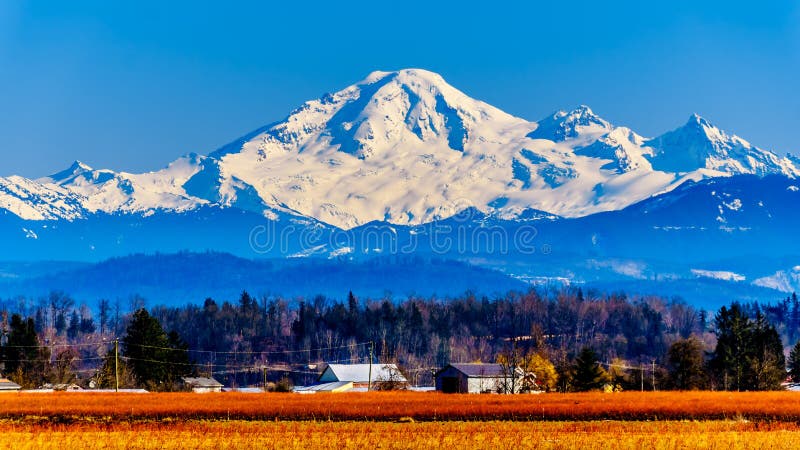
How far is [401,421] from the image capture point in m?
73.7

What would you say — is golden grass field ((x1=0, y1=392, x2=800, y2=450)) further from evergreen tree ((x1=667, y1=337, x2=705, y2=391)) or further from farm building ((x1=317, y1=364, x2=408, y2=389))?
farm building ((x1=317, y1=364, x2=408, y2=389))

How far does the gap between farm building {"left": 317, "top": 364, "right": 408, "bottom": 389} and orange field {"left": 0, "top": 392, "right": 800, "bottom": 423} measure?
6076 centimetres

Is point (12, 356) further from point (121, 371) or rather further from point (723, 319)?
point (723, 319)

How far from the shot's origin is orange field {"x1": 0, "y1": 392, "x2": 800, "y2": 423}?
75.9 meters

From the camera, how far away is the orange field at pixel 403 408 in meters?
75.9

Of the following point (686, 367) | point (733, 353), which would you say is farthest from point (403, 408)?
point (733, 353)

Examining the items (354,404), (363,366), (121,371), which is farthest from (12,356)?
(354,404)

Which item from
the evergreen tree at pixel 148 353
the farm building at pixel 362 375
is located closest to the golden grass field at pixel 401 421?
the evergreen tree at pixel 148 353

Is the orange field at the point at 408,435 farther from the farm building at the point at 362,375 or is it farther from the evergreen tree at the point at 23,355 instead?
the farm building at the point at 362,375

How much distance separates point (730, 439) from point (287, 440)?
57.6 feet

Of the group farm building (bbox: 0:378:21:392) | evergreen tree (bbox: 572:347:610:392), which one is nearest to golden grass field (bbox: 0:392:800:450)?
farm building (bbox: 0:378:21:392)

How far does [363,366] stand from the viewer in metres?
172

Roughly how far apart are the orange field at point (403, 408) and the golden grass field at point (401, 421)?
0.08 m

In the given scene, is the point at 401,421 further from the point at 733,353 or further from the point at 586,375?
the point at 733,353
